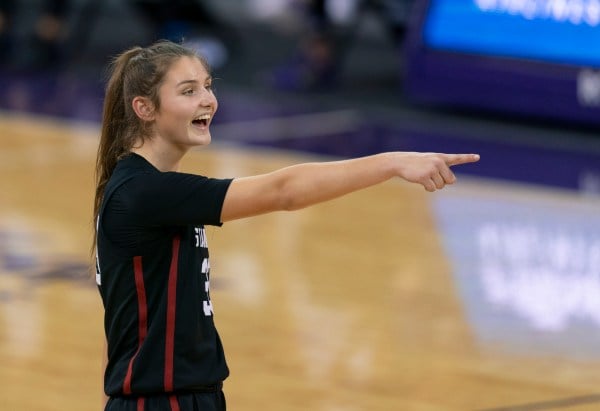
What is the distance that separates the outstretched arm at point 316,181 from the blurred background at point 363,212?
191cm

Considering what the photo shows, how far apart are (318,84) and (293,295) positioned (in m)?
5.97

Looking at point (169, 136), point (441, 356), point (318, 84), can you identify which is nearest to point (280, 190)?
point (169, 136)

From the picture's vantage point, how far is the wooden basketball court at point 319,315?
15.8 ft

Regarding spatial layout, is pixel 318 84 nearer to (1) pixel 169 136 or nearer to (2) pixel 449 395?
(2) pixel 449 395

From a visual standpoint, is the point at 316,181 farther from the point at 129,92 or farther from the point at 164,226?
the point at 129,92

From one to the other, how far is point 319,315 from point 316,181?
9.92 feet

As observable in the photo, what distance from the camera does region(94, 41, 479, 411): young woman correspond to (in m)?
2.85

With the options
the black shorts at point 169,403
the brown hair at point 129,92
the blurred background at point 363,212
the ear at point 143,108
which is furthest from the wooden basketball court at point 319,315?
the ear at point 143,108

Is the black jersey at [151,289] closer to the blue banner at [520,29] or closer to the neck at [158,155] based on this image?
the neck at [158,155]

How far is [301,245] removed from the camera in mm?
6973

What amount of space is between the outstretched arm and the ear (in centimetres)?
25

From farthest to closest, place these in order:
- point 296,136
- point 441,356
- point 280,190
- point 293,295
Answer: point 296,136 → point 293,295 → point 441,356 → point 280,190

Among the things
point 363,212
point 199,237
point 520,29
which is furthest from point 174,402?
point 520,29

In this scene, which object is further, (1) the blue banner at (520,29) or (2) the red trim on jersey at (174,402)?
(1) the blue banner at (520,29)
